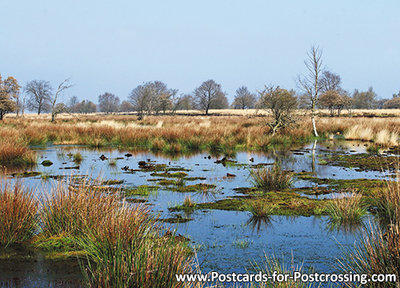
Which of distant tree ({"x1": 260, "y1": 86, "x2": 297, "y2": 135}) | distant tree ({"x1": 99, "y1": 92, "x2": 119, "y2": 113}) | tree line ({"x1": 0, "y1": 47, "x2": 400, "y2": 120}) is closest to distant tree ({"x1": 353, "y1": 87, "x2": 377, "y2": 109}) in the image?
tree line ({"x1": 0, "y1": 47, "x2": 400, "y2": 120})

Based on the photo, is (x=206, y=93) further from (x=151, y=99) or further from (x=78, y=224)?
(x=78, y=224)

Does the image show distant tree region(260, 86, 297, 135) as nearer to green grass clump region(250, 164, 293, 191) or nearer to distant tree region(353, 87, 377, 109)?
green grass clump region(250, 164, 293, 191)

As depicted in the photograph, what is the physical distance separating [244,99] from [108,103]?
170 ft

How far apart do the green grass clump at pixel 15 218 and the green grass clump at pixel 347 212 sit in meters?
4.57

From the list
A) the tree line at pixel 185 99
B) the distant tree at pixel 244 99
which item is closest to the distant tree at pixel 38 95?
the tree line at pixel 185 99

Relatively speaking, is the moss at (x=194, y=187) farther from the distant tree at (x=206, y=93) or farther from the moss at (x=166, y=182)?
the distant tree at (x=206, y=93)

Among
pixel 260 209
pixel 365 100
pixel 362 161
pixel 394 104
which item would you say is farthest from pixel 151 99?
pixel 394 104

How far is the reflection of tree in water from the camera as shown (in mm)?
5941

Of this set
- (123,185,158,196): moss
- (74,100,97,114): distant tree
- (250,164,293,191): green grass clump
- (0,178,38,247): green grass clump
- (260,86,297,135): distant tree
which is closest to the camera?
(0,178,38,247): green grass clump

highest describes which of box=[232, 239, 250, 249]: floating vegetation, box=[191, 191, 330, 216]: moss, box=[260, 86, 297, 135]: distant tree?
box=[260, 86, 297, 135]: distant tree

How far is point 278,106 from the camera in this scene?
22.8 meters

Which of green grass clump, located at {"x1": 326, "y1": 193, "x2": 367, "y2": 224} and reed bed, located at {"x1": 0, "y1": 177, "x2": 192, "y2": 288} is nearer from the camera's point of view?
reed bed, located at {"x1": 0, "y1": 177, "x2": 192, "y2": 288}

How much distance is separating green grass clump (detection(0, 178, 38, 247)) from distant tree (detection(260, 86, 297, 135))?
60.3ft

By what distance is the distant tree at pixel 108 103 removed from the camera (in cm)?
13500
